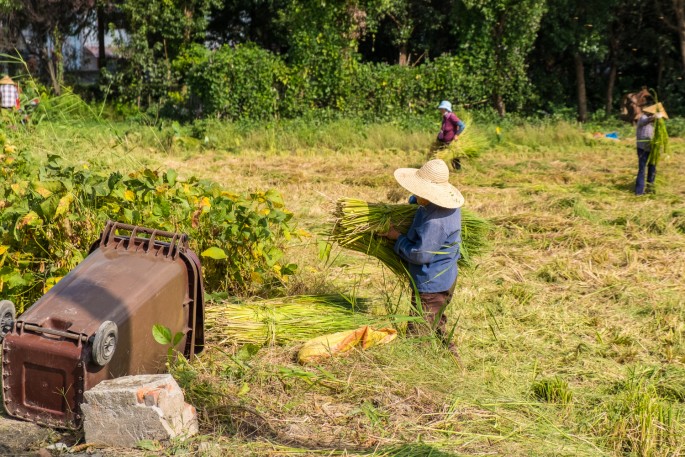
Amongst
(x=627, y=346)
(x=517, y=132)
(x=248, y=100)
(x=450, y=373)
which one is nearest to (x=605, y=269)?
(x=627, y=346)

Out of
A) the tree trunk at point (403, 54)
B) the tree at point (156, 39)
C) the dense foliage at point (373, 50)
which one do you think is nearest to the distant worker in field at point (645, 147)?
the dense foliage at point (373, 50)

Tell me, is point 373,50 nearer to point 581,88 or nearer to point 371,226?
point 581,88

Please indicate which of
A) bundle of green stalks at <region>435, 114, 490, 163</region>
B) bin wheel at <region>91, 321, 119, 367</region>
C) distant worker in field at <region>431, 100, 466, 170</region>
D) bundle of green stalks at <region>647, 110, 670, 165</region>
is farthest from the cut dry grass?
distant worker in field at <region>431, 100, 466, 170</region>

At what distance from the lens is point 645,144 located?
1059cm

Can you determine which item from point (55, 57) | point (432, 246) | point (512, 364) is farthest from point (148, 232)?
point (55, 57)

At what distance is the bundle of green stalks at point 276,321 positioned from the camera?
4.76 metres

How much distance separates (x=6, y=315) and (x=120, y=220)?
1515 mm

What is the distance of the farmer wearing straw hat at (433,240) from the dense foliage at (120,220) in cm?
115

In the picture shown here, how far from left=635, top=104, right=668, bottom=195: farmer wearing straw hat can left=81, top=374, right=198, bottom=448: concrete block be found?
8.54 m

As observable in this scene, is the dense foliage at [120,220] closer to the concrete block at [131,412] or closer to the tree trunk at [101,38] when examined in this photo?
the concrete block at [131,412]

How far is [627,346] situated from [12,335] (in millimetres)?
3863

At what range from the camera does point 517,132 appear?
16.6 m

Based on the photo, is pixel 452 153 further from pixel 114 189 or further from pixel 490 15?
pixel 490 15

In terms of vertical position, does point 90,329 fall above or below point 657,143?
below
